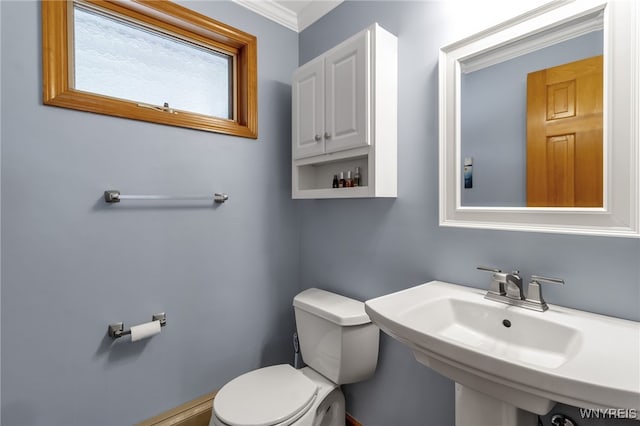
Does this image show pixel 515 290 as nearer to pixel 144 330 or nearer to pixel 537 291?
pixel 537 291

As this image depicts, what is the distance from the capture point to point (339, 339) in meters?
1.37

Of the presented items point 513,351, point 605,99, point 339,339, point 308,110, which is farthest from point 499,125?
point 339,339

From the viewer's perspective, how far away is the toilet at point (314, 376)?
3.94 ft

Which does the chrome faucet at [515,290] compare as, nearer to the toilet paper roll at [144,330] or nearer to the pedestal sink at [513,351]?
the pedestal sink at [513,351]

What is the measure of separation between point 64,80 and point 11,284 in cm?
81

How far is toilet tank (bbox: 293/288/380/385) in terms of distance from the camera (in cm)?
137

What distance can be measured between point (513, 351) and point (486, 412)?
0.20 meters

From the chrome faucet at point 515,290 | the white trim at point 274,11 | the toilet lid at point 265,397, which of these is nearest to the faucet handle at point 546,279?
the chrome faucet at point 515,290

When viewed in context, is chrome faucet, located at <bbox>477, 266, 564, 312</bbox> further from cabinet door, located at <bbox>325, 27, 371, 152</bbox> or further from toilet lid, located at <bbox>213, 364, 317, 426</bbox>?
toilet lid, located at <bbox>213, 364, 317, 426</bbox>

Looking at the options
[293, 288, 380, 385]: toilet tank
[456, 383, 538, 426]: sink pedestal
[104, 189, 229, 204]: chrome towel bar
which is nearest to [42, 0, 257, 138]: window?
[104, 189, 229, 204]: chrome towel bar

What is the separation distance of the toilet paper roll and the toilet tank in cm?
67

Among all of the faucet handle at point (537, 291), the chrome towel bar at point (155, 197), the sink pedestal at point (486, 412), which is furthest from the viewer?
the chrome towel bar at point (155, 197)

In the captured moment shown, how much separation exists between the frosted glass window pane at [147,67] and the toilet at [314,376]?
126 cm

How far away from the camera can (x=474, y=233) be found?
115 centimetres
